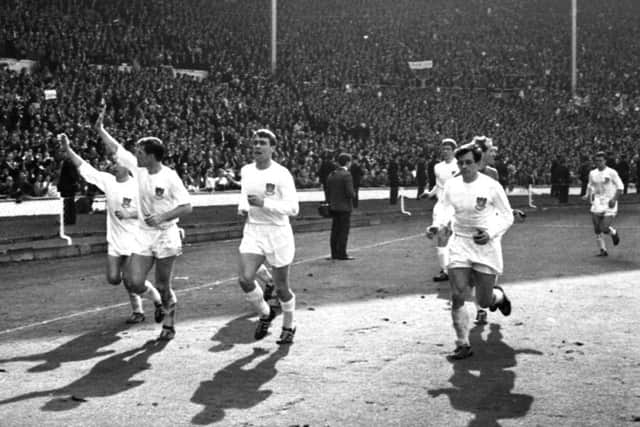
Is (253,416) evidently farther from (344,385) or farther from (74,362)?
(74,362)

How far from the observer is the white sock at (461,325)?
284 inches

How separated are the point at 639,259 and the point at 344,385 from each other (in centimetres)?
1026

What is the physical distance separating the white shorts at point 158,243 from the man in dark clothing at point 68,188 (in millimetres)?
12925

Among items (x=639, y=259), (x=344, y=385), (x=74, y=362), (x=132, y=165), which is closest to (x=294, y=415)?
(x=344, y=385)

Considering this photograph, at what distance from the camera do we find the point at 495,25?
186 ft

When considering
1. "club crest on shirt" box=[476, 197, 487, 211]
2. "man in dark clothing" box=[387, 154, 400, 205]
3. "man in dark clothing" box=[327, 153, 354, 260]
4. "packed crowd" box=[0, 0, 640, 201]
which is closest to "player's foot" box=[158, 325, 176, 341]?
"club crest on shirt" box=[476, 197, 487, 211]

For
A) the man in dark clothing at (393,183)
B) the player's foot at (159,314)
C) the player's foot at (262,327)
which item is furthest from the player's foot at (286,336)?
the man in dark clothing at (393,183)

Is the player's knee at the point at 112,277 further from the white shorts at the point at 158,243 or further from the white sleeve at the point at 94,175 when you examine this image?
the white shorts at the point at 158,243

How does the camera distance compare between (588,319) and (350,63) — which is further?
(350,63)

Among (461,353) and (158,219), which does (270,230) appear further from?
(461,353)

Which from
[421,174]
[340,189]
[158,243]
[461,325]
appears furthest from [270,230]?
[421,174]

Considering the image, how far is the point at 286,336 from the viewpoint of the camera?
7.85 m

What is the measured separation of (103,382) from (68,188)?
1560 centimetres

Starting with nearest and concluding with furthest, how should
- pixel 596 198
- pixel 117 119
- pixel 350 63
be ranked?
pixel 596 198 < pixel 117 119 < pixel 350 63
